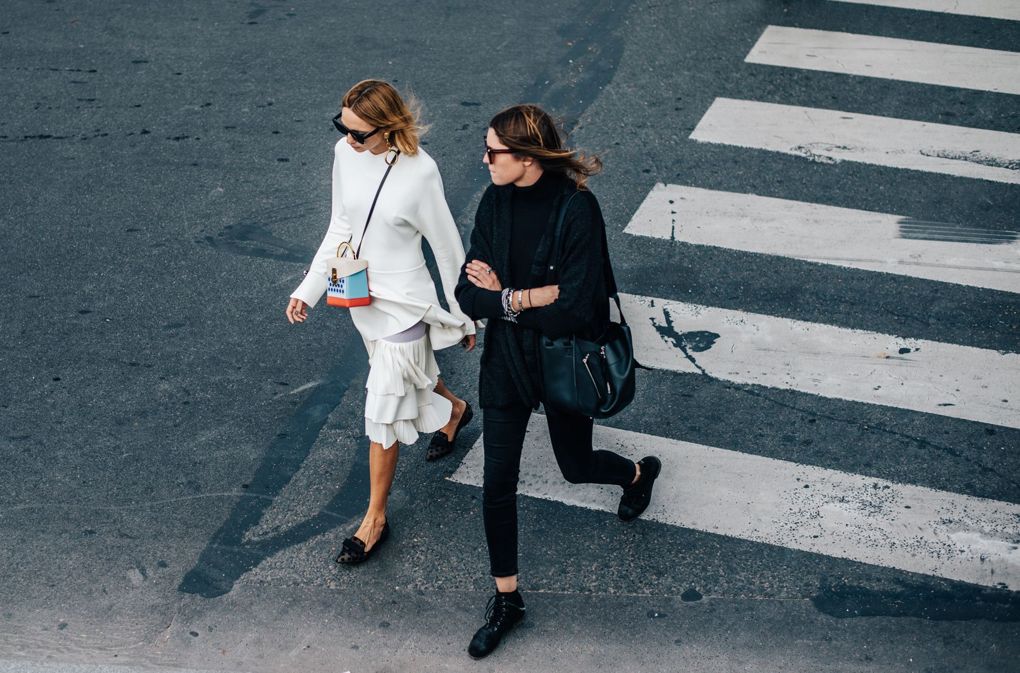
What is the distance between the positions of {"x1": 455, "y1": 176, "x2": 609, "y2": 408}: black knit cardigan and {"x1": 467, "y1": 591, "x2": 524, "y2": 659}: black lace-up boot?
80 cm

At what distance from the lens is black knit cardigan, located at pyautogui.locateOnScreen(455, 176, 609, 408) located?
13.6ft

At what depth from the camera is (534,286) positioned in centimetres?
425

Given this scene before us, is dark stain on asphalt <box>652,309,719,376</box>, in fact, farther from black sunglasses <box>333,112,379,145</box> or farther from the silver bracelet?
black sunglasses <box>333,112,379,145</box>

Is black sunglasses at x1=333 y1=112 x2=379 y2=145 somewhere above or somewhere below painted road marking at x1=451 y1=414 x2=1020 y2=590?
above

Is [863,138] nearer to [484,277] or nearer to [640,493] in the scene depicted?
[640,493]

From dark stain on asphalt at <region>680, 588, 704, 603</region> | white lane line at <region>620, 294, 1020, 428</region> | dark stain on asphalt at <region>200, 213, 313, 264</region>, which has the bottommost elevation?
white lane line at <region>620, 294, 1020, 428</region>

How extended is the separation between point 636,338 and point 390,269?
1942 mm

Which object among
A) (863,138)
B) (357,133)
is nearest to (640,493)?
(357,133)

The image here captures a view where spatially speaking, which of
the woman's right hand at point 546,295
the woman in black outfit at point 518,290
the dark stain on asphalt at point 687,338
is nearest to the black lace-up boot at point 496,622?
the woman in black outfit at point 518,290

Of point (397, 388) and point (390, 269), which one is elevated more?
point (390, 269)

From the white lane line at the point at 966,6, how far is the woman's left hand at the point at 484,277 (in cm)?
669

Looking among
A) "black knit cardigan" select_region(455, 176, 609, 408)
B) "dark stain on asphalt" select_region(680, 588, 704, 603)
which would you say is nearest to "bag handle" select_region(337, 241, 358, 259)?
"black knit cardigan" select_region(455, 176, 609, 408)

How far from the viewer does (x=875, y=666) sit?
4.49m

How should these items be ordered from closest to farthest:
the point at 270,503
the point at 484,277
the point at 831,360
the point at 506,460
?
the point at 484,277 < the point at 506,460 < the point at 270,503 < the point at 831,360
